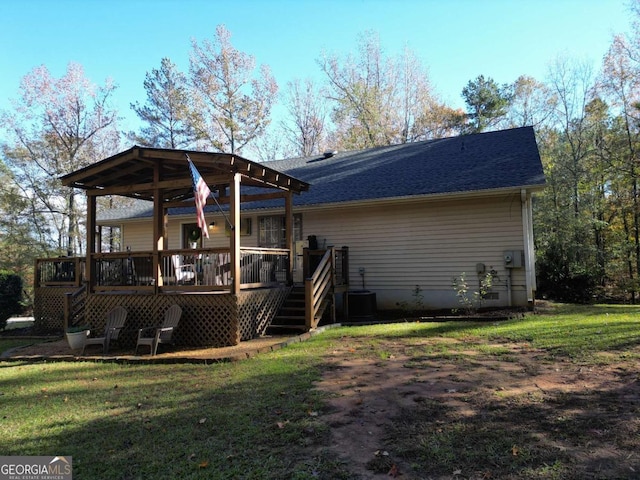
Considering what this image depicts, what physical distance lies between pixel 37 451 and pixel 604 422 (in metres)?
4.58

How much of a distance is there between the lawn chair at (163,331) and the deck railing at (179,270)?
486 millimetres

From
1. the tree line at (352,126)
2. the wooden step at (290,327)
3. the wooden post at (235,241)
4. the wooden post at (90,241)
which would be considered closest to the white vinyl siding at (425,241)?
the wooden step at (290,327)

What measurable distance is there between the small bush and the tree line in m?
11.9

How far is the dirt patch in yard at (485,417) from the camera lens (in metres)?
2.71

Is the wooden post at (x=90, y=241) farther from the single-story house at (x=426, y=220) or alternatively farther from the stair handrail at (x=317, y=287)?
the stair handrail at (x=317, y=287)

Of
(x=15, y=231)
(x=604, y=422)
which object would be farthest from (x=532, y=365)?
(x=15, y=231)

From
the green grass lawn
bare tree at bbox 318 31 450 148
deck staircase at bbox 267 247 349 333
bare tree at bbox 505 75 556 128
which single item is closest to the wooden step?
deck staircase at bbox 267 247 349 333

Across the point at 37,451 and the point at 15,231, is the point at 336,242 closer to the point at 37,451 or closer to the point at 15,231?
the point at 37,451

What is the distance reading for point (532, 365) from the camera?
517 centimetres

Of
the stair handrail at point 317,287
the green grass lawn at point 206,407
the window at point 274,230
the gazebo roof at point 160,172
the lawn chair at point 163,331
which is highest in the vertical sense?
the gazebo roof at point 160,172

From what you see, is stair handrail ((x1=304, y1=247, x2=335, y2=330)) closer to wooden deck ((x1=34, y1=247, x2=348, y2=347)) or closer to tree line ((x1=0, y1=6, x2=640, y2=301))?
wooden deck ((x1=34, y1=247, x2=348, y2=347))

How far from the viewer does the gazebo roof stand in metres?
7.68

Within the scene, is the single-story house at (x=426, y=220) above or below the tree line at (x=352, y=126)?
below

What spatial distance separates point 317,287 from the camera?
9062 millimetres
